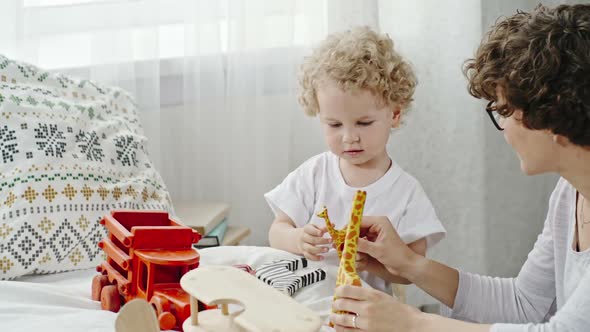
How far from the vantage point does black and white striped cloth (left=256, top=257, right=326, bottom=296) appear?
4.73ft

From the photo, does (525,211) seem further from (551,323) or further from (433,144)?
(551,323)

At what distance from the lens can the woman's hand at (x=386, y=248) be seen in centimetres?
153

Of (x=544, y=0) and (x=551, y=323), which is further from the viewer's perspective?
(x=544, y=0)

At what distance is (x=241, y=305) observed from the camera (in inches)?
41.6

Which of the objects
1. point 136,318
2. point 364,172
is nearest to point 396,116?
point 364,172

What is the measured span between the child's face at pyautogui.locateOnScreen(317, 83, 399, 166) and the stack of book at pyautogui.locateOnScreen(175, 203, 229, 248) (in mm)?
481

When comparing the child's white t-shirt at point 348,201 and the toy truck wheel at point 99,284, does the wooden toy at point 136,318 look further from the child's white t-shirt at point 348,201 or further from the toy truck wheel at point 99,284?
the child's white t-shirt at point 348,201

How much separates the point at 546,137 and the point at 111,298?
76 centimetres

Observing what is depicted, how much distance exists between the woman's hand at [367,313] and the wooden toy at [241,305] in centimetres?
14

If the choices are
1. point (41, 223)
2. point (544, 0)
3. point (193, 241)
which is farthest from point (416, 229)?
point (544, 0)

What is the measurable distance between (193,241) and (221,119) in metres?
1.10

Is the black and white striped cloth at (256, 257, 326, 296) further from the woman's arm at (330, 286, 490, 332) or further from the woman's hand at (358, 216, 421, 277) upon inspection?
the woman's arm at (330, 286, 490, 332)

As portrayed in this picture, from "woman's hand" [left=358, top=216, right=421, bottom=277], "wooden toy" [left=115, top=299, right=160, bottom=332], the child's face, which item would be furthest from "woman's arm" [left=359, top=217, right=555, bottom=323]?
"wooden toy" [left=115, top=299, right=160, bottom=332]

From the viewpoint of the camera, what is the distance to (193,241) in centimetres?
134
